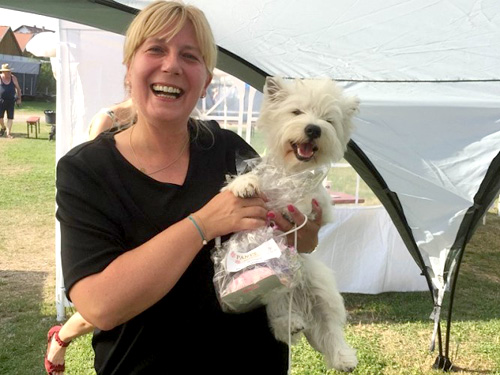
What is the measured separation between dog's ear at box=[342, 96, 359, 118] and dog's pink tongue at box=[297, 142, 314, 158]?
0.37m

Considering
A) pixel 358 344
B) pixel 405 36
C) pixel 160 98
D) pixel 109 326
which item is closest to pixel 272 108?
pixel 160 98

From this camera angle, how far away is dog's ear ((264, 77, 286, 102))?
101 inches

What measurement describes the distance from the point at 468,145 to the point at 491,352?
2.28 metres

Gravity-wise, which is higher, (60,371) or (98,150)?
(98,150)

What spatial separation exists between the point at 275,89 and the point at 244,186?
0.94 metres

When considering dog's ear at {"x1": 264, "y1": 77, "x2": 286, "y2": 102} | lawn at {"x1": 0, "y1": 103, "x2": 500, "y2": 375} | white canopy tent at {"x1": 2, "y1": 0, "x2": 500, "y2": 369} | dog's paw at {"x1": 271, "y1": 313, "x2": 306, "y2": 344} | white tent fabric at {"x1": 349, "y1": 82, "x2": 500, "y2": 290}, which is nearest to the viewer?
dog's paw at {"x1": 271, "y1": 313, "x2": 306, "y2": 344}

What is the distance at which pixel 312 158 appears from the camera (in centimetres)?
230

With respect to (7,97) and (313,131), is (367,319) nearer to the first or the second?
(313,131)

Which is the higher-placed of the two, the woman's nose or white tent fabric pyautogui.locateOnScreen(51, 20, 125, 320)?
the woman's nose

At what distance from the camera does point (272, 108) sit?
2557 mm

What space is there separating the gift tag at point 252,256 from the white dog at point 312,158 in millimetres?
398

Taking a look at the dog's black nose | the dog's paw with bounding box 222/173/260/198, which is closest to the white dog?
the dog's black nose

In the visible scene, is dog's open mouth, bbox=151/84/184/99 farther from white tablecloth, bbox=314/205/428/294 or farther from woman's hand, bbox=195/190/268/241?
white tablecloth, bbox=314/205/428/294

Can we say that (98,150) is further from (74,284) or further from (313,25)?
(313,25)
